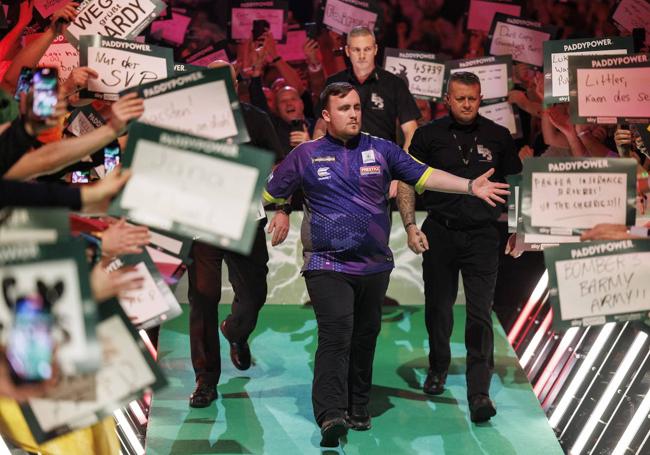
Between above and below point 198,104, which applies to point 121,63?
below

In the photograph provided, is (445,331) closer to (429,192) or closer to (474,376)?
(474,376)

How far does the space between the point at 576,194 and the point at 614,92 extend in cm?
106

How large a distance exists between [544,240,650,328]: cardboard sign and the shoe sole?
5.33ft

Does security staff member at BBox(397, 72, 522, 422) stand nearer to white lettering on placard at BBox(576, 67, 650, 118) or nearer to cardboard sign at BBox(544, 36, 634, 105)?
cardboard sign at BBox(544, 36, 634, 105)

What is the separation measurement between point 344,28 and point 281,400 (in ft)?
11.3

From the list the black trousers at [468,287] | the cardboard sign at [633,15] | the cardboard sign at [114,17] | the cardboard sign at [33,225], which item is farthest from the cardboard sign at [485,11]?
the cardboard sign at [33,225]

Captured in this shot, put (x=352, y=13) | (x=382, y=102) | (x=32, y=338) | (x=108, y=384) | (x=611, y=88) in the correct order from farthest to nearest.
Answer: (x=352, y=13) < (x=382, y=102) < (x=611, y=88) < (x=108, y=384) < (x=32, y=338)

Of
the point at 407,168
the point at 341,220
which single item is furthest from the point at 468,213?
the point at 341,220

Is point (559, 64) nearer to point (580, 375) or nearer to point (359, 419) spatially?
point (580, 375)

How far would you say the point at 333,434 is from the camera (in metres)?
5.97

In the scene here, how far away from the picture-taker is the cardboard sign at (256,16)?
9242 millimetres

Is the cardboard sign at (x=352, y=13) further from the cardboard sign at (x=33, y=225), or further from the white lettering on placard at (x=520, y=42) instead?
the cardboard sign at (x=33, y=225)

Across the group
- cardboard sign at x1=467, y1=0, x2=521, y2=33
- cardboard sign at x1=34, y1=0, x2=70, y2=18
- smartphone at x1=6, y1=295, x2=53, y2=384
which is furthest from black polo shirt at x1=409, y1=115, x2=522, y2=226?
smartphone at x1=6, y1=295, x2=53, y2=384

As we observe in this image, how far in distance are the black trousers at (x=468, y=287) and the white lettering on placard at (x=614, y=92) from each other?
1.21 metres
